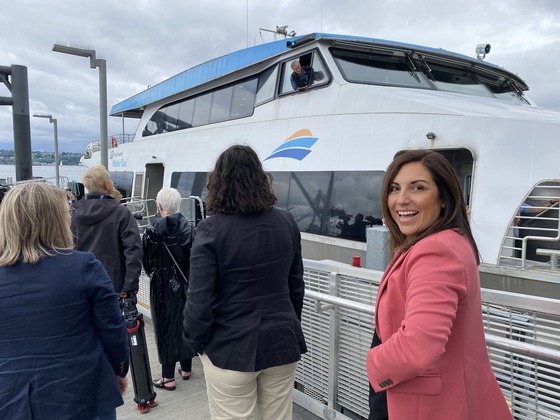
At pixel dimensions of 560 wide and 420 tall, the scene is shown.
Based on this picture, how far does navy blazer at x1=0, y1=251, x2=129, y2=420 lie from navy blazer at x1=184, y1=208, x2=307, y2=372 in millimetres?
390

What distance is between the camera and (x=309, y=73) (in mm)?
6016

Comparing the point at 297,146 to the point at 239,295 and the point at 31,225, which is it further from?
the point at 31,225

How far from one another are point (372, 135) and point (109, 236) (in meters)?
3.18

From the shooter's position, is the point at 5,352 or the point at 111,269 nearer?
the point at 5,352

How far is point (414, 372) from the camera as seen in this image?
1151 mm

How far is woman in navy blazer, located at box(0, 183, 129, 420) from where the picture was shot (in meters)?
1.57

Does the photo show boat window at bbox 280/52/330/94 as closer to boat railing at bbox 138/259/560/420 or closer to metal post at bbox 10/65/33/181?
metal post at bbox 10/65/33/181

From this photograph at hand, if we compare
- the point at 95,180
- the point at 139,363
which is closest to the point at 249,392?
the point at 139,363

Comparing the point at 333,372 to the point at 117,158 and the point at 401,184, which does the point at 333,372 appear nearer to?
the point at 401,184

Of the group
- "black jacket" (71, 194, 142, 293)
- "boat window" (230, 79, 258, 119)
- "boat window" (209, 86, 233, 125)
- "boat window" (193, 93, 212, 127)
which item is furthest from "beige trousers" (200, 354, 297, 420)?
"boat window" (193, 93, 212, 127)

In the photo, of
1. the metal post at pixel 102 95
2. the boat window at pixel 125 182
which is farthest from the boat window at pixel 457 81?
the boat window at pixel 125 182

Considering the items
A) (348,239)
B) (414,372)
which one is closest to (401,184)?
(414,372)

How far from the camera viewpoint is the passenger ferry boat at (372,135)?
12.4ft

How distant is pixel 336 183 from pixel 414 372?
4142 mm
